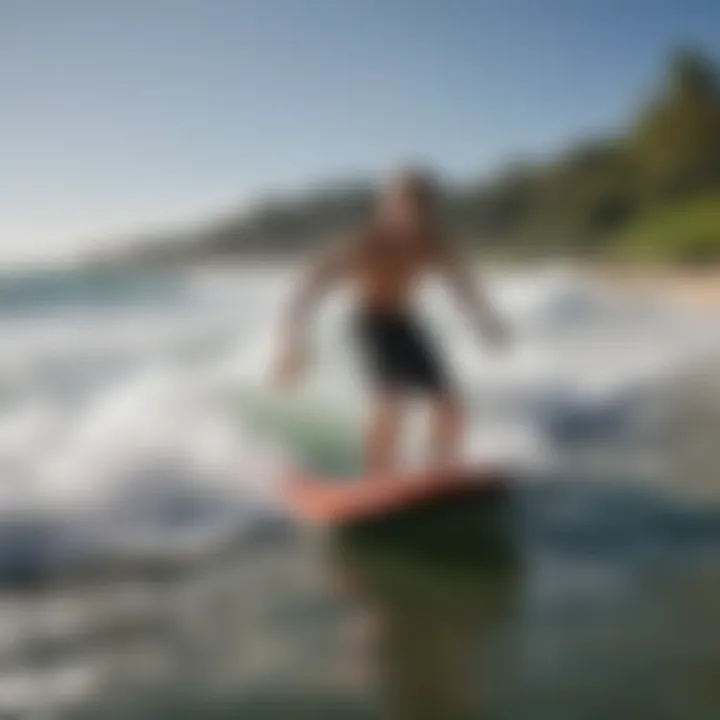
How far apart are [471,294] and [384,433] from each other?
28cm

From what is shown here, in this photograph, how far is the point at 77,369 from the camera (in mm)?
1886

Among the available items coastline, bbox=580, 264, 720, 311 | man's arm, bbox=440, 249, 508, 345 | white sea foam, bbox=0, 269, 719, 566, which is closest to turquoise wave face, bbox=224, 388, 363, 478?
white sea foam, bbox=0, 269, 719, 566

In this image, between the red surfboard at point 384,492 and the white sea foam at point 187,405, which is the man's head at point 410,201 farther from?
the red surfboard at point 384,492

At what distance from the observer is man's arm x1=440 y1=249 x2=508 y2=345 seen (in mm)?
1883

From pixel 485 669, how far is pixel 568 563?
342 millimetres

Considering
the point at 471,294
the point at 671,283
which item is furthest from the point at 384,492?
the point at 671,283

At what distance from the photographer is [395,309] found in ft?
6.12

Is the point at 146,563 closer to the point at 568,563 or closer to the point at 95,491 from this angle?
the point at 95,491

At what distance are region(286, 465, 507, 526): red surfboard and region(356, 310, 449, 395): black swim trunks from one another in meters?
0.15

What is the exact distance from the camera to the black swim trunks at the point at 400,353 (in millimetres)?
1848

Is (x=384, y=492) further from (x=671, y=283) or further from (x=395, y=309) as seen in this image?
(x=671, y=283)

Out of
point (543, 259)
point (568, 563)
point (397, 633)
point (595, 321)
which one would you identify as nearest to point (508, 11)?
point (543, 259)

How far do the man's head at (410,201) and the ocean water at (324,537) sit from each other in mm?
139

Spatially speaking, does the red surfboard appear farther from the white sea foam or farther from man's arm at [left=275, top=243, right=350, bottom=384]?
man's arm at [left=275, top=243, right=350, bottom=384]
